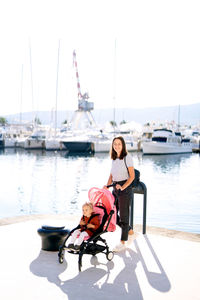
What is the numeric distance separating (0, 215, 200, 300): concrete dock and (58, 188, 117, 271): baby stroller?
0.17m

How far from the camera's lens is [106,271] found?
4.76 meters

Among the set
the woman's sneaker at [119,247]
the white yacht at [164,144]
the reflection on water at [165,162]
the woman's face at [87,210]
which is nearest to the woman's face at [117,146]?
the woman's face at [87,210]

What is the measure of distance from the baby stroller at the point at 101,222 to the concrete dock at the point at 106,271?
0.17m

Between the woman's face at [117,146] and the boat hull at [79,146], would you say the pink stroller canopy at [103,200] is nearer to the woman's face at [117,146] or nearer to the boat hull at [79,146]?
the woman's face at [117,146]

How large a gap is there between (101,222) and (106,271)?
2.24 ft

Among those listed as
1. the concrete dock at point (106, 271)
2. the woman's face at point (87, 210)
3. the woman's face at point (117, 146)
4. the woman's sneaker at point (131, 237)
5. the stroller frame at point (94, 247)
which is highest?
the woman's face at point (117, 146)

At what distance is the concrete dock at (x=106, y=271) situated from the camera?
13.3ft

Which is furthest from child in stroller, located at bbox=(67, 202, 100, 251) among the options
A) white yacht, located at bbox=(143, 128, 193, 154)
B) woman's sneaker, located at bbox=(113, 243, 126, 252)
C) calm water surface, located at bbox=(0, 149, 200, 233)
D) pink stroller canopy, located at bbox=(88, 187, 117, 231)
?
white yacht, located at bbox=(143, 128, 193, 154)

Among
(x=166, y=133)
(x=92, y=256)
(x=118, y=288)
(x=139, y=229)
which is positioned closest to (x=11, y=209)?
(x=139, y=229)

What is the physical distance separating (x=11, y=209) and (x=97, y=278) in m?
13.1

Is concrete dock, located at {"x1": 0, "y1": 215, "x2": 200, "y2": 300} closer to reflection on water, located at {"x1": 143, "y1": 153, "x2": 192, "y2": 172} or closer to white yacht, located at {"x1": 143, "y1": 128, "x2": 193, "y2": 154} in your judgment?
reflection on water, located at {"x1": 143, "y1": 153, "x2": 192, "y2": 172}

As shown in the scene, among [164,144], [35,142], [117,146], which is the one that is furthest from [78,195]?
[35,142]

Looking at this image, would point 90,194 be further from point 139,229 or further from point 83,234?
point 139,229

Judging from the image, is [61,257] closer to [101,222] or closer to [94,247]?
[94,247]
